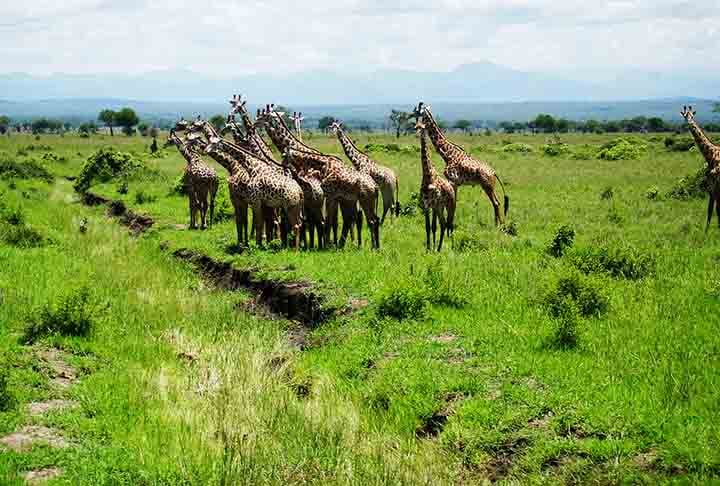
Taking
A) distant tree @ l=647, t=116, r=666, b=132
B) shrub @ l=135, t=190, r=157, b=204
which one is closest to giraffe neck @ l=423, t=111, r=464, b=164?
shrub @ l=135, t=190, r=157, b=204

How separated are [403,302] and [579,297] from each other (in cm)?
278

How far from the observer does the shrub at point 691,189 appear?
86.0 feet

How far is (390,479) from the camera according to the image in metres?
8.16

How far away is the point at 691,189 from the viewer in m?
26.8

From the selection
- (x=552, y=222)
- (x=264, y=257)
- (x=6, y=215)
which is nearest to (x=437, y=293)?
(x=264, y=257)

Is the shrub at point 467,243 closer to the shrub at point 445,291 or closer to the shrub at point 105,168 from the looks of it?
the shrub at point 445,291

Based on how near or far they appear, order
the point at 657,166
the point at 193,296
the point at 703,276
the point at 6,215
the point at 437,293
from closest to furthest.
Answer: the point at 437,293
the point at 703,276
the point at 193,296
the point at 6,215
the point at 657,166

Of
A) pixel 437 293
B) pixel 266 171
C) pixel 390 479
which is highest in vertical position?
pixel 266 171

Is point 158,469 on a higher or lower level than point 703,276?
lower

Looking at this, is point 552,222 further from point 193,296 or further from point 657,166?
point 657,166

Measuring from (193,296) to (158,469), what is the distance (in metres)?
8.28

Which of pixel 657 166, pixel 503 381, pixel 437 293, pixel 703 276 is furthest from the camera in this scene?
pixel 657 166

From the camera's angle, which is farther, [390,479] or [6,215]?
[6,215]

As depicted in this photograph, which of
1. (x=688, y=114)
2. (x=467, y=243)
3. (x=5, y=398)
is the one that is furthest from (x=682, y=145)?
(x=5, y=398)
